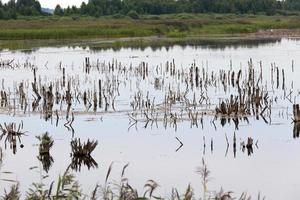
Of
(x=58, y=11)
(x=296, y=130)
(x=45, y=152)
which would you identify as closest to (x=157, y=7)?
(x=58, y=11)

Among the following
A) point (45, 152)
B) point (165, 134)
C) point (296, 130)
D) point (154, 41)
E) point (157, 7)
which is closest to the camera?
point (45, 152)

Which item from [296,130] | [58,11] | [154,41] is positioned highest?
[296,130]

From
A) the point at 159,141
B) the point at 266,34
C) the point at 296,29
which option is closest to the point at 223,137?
the point at 159,141

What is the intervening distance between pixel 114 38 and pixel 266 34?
15.7 metres

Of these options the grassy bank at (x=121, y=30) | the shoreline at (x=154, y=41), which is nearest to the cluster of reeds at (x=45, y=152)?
the shoreline at (x=154, y=41)

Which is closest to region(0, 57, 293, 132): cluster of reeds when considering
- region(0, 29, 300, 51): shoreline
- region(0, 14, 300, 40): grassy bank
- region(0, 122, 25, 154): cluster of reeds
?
region(0, 122, 25, 154): cluster of reeds

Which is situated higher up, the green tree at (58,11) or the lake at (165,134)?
the lake at (165,134)

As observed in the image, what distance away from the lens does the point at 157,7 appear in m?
107

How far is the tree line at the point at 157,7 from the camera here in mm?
99688

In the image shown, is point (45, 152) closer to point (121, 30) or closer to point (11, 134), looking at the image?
point (11, 134)

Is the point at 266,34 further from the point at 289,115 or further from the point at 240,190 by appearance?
the point at 240,190

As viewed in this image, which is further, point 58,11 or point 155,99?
point 58,11

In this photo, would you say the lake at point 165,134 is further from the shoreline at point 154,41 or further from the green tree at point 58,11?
the green tree at point 58,11

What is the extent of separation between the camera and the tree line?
99688mm
